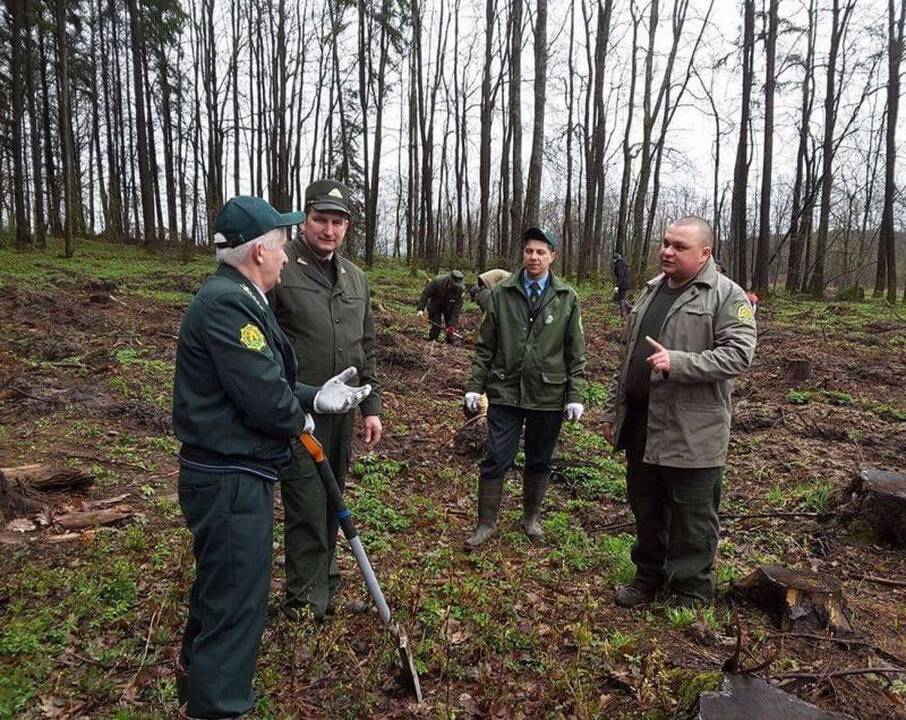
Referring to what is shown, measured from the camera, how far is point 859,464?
20.9 feet

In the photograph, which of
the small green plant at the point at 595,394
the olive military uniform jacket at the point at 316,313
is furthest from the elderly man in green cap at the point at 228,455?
the small green plant at the point at 595,394

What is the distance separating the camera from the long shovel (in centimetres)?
277

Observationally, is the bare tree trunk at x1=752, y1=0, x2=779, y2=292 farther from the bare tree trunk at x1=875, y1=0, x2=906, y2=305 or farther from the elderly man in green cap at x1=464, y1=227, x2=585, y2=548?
the elderly man in green cap at x1=464, y1=227, x2=585, y2=548

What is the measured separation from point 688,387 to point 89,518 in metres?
4.17

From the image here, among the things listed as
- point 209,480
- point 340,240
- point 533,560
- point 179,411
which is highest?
point 340,240

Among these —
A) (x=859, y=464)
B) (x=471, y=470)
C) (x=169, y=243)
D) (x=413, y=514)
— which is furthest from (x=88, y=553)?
(x=169, y=243)

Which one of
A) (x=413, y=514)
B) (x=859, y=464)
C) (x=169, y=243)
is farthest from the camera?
(x=169, y=243)

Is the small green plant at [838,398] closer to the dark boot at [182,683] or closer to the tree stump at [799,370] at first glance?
the tree stump at [799,370]

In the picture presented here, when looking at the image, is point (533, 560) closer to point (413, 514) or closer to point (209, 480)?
point (413, 514)

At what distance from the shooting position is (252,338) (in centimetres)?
230

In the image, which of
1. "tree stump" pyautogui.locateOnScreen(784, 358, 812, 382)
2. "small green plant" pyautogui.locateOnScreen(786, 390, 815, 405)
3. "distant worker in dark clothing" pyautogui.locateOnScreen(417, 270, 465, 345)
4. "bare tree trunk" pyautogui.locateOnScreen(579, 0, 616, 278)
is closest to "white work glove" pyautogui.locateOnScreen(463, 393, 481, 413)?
"small green plant" pyautogui.locateOnScreen(786, 390, 815, 405)

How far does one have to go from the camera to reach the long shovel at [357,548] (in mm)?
2771

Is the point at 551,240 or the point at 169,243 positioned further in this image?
the point at 169,243

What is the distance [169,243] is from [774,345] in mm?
24862
